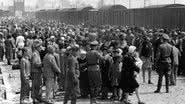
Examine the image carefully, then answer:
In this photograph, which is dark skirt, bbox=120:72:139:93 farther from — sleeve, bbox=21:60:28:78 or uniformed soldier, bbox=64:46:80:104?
sleeve, bbox=21:60:28:78

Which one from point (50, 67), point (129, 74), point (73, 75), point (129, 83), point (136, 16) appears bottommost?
point (129, 83)

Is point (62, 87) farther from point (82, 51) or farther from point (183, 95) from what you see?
point (183, 95)

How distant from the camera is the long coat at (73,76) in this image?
1002 cm

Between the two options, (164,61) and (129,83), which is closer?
(129,83)

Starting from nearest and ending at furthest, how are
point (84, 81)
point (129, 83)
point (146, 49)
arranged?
1. point (129, 83)
2. point (84, 81)
3. point (146, 49)

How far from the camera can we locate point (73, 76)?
10023 mm

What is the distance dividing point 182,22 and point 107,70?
16.1 metres

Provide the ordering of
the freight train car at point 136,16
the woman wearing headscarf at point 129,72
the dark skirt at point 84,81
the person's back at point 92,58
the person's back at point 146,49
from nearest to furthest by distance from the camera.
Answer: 1. the woman wearing headscarf at point 129,72
2. the person's back at point 92,58
3. the dark skirt at point 84,81
4. the person's back at point 146,49
5. the freight train car at point 136,16

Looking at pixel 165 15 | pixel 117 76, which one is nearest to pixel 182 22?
pixel 165 15

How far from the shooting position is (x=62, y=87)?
1351 cm

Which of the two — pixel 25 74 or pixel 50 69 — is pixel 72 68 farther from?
pixel 25 74

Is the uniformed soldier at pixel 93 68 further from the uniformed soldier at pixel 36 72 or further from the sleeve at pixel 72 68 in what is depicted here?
the uniformed soldier at pixel 36 72

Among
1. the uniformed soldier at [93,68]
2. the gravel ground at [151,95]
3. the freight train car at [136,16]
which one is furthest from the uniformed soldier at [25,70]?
the freight train car at [136,16]

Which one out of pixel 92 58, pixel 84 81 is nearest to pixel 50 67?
pixel 92 58
